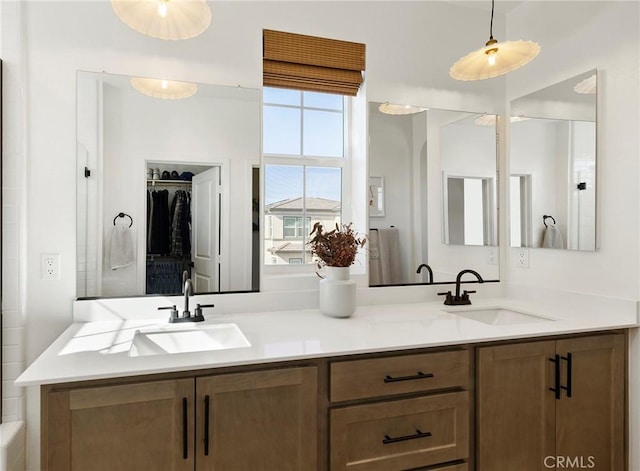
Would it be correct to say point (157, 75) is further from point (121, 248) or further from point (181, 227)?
point (121, 248)

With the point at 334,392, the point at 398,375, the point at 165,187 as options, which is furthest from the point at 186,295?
the point at 398,375

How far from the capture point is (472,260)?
2.57 metres

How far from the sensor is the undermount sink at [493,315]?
2.18 meters

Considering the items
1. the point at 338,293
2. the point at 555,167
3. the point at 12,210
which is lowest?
the point at 338,293

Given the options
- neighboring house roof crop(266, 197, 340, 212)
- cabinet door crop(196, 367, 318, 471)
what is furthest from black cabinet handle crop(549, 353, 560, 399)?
neighboring house roof crop(266, 197, 340, 212)

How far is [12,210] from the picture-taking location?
5.78 feet

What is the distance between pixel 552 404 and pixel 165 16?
2121 mm

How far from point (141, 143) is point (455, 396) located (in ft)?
5.85

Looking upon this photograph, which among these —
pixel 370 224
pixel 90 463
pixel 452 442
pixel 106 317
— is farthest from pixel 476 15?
pixel 90 463

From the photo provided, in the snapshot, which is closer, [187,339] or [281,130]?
[187,339]

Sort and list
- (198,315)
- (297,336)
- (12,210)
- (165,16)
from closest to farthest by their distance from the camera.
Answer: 1. (165,16)
2. (297,336)
3. (12,210)
4. (198,315)

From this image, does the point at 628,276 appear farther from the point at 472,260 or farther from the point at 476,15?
the point at 476,15

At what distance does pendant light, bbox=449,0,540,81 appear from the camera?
1640 millimetres

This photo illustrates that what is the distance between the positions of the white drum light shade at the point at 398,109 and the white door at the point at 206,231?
102 centimetres
